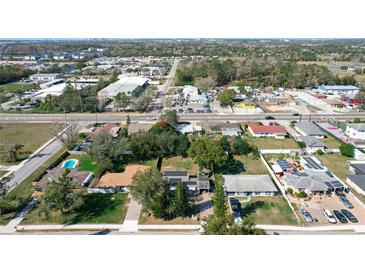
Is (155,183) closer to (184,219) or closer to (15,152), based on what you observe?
(184,219)

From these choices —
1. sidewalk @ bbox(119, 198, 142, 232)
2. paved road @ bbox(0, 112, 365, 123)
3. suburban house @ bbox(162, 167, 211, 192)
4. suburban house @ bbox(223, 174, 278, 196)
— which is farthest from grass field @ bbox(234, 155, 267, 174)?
paved road @ bbox(0, 112, 365, 123)

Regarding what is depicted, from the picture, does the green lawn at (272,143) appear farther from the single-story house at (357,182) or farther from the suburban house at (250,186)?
the suburban house at (250,186)

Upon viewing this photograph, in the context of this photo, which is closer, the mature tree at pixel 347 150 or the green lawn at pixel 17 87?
the mature tree at pixel 347 150

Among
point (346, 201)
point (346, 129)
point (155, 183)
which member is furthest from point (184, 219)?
point (346, 129)

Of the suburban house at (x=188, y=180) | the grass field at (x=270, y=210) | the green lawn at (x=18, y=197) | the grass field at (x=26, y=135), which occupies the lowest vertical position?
the grass field at (x=26, y=135)

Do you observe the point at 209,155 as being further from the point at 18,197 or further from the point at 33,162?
the point at 33,162

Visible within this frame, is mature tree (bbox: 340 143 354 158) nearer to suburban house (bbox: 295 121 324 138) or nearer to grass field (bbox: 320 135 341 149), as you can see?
grass field (bbox: 320 135 341 149)

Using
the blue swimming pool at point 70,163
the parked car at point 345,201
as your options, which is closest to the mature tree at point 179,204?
the parked car at point 345,201
